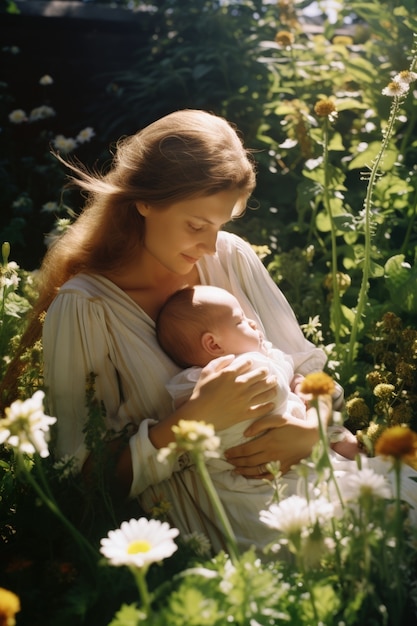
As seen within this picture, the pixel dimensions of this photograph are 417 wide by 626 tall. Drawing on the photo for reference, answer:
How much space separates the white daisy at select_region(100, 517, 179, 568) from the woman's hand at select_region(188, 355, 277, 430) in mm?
639

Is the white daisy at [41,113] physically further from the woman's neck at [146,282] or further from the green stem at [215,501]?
the green stem at [215,501]

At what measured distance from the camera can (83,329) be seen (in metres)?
2.19

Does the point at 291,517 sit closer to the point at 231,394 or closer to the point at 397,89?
the point at 231,394

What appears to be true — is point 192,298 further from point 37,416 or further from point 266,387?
point 37,416

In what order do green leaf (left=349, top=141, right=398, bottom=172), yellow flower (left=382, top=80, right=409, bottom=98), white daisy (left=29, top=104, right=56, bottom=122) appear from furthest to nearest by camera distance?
white daisy (left=29, top=104, right=56, bottom=122)
green leaf (left=349, top=141, right=398, bottom=172)
yellow flower (left=382, top=80, right=409, bottom=98)

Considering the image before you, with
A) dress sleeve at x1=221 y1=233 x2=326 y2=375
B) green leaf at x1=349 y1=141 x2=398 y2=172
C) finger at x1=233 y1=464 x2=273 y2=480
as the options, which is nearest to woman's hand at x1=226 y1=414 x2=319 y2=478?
finger at x1=233 y1=464 x2=273 y2=480

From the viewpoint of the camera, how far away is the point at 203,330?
221cm

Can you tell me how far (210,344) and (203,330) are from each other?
0.05 metres

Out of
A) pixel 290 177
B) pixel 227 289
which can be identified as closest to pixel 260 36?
pixel 290 177

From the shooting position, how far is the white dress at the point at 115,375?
2160 millimetres

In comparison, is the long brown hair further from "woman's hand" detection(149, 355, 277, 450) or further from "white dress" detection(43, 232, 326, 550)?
"woman's hand" detection(149, 355, 277, 450)

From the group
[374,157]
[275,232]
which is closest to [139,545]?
[374,157]

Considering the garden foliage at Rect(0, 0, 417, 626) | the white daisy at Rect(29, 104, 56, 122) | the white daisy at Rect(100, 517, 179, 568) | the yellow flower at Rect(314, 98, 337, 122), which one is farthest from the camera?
the white daisy at Rect(29, 104, 56, 122)

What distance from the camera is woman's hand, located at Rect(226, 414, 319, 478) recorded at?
2104mm
